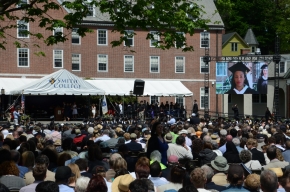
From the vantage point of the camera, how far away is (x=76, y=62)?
60.2 meters

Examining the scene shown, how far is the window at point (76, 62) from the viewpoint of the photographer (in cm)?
5994

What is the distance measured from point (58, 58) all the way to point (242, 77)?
16258mm

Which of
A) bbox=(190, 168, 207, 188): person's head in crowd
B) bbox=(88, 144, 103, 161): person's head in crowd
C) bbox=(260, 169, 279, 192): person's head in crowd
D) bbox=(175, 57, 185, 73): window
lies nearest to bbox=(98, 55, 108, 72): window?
bbox=(175, 57, 185, 73): window

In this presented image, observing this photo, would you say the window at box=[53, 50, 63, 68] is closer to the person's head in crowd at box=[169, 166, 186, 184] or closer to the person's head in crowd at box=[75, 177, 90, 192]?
the person's head in crowd at box=[169, 166, 186, 184]

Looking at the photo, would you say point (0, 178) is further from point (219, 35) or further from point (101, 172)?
point (219, 35)

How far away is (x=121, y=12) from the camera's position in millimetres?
16453

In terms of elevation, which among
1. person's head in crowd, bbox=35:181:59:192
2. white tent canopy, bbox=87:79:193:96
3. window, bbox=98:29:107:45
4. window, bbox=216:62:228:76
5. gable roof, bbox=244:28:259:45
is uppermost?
gable roof, bbox=244:28:259:45

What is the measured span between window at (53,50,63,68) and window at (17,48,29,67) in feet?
8.14

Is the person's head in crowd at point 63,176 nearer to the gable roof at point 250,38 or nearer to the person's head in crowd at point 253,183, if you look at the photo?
the person's head in crowd at point 253,183

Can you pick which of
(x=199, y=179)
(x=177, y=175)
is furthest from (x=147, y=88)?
(x=199, y=179)

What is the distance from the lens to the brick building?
56219 millimetres

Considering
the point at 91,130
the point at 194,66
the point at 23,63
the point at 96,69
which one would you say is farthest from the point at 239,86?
the point at 91,130

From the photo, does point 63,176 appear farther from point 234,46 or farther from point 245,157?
point 234,46

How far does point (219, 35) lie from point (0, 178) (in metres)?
56.6
